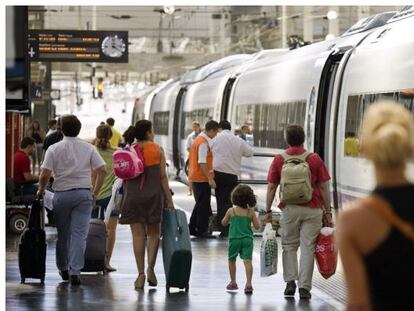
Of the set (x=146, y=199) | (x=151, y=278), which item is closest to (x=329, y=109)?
(x=151, y=278)

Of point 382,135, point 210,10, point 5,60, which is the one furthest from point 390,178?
point 210,10

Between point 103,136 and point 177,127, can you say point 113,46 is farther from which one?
point 103,136

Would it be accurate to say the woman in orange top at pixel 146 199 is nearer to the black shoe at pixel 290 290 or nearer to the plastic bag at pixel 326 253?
the black shoe at pixel 290 290

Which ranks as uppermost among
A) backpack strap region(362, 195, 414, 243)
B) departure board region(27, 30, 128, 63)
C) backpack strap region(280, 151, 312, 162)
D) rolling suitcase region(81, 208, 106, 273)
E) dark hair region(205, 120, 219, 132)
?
departure board region(27, 30, 128, 63)

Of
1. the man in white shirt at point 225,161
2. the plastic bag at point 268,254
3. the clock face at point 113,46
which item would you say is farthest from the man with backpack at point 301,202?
the clock face at point 113,46

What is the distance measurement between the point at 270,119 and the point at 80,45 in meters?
12.4

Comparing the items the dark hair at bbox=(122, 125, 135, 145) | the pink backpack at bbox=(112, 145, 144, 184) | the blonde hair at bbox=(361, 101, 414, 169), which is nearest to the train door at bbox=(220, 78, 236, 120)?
the dark hair at bbox=(122, 125, 135, 145)

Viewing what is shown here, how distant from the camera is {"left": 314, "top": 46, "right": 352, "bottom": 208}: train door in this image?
1797 centimetres

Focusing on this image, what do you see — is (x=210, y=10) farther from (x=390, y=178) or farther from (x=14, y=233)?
(x=390, y=178)

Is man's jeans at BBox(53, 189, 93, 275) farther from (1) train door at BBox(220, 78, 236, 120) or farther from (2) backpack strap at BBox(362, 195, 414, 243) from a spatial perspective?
(1) train door at BBox(220, 78, 236, 120)

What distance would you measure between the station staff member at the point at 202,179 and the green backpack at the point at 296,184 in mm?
6549

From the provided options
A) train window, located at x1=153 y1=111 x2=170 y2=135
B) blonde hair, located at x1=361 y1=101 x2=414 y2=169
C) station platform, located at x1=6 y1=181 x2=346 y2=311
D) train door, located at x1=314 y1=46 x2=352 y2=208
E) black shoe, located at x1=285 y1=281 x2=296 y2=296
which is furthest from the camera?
train window, located at x1=153 y1=111 x2=170 y2=135

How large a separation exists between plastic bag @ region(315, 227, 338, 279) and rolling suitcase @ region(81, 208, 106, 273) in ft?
8.79

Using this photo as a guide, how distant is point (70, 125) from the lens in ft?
43.5
